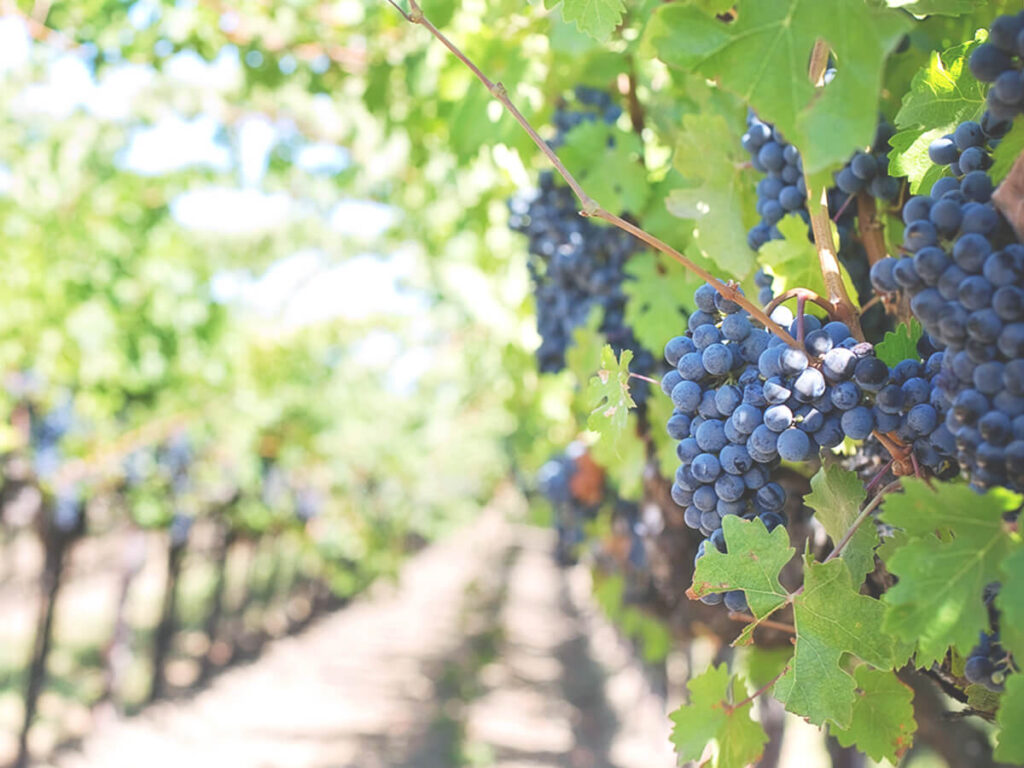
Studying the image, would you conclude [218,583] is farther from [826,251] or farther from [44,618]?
[826,251]

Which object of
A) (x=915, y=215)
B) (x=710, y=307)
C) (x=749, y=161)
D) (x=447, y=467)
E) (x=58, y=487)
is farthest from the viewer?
(x=447, y=467)

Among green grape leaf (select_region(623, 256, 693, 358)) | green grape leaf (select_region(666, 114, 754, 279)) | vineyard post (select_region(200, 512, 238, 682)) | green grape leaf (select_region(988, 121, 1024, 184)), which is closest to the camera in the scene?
green grape leaf (select_region(988, 121, 1024, 184))

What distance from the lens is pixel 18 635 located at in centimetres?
1423

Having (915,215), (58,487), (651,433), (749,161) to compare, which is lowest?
(58,487)

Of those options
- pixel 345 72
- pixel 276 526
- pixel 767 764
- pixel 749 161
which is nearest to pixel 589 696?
pixel 276 526

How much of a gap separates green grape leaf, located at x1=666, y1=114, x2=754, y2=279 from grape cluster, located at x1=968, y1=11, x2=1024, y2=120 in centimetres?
61

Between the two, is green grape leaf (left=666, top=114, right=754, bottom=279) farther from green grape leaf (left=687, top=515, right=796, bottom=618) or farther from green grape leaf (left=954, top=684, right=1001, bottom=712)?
green grape leaf (left=954, top=684, right=1001, bottom=712)

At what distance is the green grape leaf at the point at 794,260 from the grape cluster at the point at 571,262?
32.9 inches

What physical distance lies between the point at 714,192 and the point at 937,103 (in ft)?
1.55

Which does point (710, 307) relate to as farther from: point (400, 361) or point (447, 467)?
point (447, 467)

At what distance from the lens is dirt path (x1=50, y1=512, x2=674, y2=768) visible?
939 cm

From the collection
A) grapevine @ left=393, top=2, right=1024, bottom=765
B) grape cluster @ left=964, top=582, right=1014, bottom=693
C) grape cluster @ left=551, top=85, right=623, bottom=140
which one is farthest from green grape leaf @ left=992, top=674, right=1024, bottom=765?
grape cluster @ left=551, top=85, right=623, bottom=140

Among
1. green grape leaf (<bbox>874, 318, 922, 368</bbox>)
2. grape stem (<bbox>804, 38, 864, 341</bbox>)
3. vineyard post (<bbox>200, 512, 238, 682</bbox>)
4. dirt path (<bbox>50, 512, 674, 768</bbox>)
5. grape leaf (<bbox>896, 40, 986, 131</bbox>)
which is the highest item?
grape leaf (<bbox>896, 40, 986, 131</bbox>)

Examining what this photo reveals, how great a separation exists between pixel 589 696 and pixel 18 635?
8.93 meters
